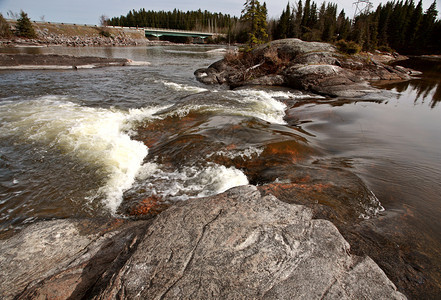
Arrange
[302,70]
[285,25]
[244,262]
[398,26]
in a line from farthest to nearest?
[285,25] → [398,26] → [302,70] → [244,262]

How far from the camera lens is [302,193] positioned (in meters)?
3.76

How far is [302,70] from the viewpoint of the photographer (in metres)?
15.7

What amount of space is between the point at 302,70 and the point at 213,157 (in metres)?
13.3

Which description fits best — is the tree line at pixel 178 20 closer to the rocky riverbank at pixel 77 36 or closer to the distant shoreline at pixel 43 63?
the rocky riverbank at pixel 77 36

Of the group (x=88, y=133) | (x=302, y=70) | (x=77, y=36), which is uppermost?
(x=77, y=36)

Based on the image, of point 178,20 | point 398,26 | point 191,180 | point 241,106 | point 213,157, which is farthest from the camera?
point 178,20

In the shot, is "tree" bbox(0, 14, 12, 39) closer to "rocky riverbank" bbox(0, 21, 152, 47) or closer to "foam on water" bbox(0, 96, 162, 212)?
"rocky riverbank" bbox(0, 21, 152, 47)

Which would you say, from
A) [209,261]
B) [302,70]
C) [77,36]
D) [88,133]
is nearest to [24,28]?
[77,36]

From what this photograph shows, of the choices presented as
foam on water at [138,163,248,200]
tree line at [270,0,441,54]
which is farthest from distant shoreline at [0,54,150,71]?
tree line at [270,0,441,54]

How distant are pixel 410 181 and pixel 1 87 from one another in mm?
20202

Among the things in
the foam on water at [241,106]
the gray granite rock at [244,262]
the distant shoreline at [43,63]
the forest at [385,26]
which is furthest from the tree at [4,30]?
the gray granite rock at [244,262]

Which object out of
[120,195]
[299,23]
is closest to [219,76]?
[120,195]

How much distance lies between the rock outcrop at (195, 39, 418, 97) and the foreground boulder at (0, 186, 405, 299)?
13314 millimetres

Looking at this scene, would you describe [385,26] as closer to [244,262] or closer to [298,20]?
[298,20]
